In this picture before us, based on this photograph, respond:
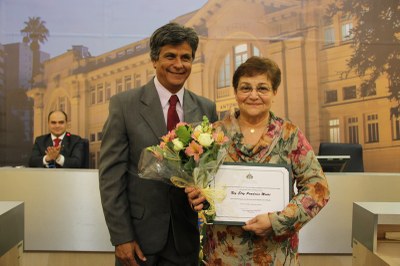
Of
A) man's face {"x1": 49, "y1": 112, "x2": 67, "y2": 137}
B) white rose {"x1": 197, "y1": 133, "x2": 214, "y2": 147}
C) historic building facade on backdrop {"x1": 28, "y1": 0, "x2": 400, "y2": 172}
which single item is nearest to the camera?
white rose {"x1": 197, "y1": 133, "x2": 214, "y2": 147}

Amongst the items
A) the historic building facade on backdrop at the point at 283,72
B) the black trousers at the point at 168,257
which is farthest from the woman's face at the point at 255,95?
the historic building facade on backdrop at the point at 283,72

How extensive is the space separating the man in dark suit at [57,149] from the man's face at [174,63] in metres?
2.29

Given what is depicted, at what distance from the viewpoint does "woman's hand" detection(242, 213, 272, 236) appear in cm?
135

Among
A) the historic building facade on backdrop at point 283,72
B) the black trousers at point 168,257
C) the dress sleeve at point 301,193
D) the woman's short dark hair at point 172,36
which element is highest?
the historic building facade on backdrop at point 283,72

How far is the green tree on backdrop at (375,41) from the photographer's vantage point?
225 inches

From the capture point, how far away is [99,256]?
8.28 feet

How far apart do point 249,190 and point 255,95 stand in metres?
0.32

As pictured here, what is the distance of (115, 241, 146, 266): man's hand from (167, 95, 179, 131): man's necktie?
1.51 ft

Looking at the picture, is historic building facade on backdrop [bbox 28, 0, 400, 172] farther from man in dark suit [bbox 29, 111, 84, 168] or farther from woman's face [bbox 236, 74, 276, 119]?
woman's face [bbox 236, 74, 276, 119]

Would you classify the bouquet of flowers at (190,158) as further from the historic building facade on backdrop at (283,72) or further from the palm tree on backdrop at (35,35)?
the palm tree on backdrop at (35,35)

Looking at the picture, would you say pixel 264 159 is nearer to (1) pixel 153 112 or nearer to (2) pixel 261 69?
(2) pixel 261 69

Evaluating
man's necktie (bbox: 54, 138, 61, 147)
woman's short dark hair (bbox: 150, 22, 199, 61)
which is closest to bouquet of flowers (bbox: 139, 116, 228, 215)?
woman's short dark hair (bbox: 150, 22, 199, 61)

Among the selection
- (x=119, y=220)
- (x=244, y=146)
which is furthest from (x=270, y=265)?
(x=119, y=220)

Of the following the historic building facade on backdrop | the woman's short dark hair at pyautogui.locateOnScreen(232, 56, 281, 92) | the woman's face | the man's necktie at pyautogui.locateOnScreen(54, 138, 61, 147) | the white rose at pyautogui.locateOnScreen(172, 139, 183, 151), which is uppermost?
the historic building facade on backdrop
